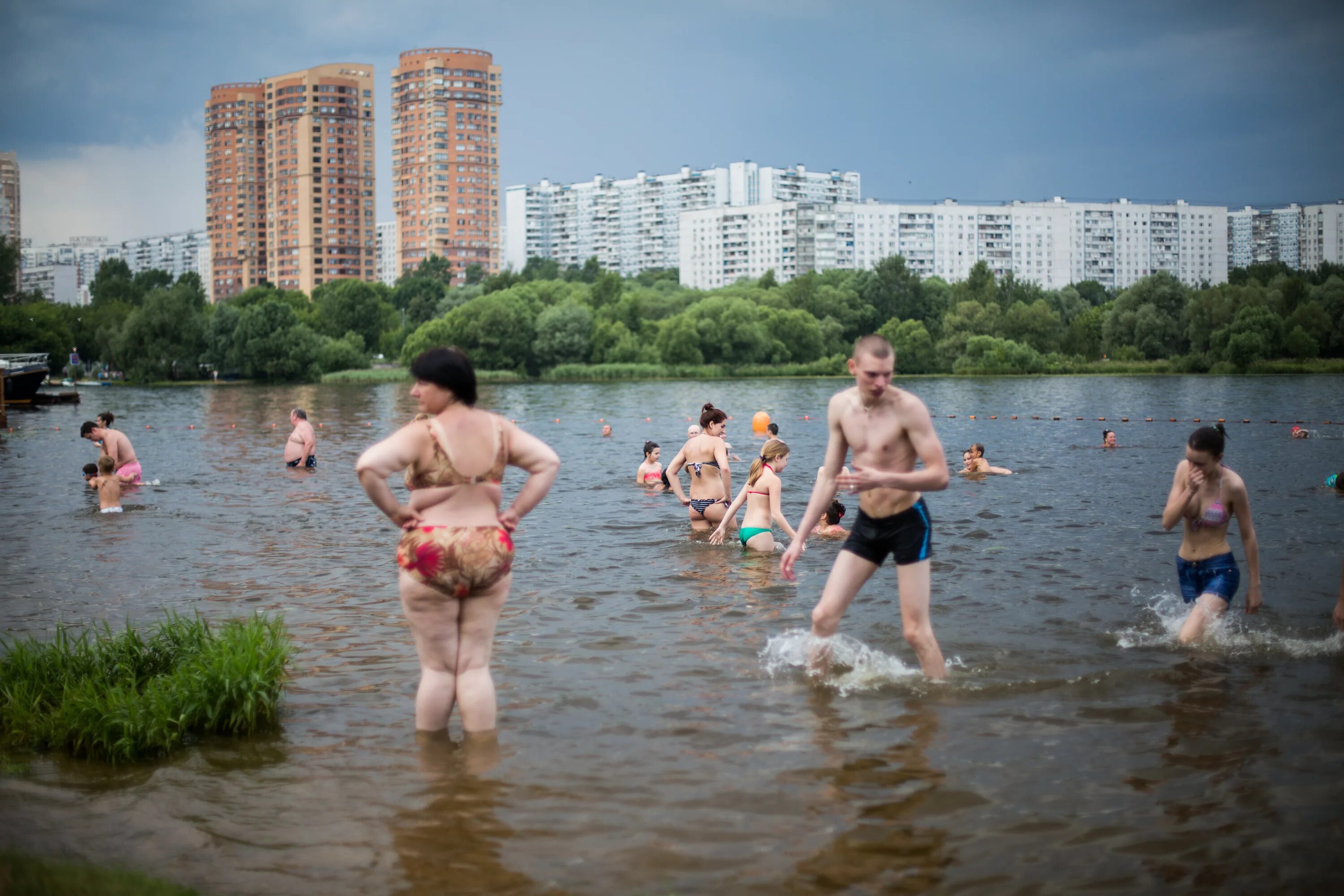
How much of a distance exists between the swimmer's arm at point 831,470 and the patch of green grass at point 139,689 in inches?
140

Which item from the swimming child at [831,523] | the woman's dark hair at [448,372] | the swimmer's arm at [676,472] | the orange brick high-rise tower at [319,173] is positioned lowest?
the swimming child at [831,523]

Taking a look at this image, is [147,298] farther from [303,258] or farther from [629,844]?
[629,844]

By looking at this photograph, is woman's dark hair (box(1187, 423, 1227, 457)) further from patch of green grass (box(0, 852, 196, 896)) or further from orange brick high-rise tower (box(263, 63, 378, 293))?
orange brick high-rise tower (box(263, 63, 378, 293))

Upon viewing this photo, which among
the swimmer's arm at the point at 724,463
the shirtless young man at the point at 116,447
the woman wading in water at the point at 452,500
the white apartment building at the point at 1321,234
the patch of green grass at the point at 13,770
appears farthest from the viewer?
the white apartment building at the point at 1321,234

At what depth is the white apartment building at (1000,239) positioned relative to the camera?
182 m

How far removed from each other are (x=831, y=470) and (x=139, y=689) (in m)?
4.68

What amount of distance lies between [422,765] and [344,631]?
3652 mm

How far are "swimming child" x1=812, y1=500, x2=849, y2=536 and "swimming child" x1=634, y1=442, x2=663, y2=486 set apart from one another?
20.9 ft

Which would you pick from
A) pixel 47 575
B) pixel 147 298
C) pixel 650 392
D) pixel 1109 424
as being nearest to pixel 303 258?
pixel 147 298

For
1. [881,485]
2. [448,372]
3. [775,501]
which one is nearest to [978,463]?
[775,501]

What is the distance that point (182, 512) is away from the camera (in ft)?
60.6

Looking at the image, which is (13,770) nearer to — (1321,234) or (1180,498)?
(1180,498)

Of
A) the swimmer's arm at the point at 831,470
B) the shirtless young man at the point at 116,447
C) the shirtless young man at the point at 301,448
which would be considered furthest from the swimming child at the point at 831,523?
the shirtless young man at the point at 301,448

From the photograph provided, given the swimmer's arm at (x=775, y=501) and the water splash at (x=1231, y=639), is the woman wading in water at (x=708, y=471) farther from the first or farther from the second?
the water splash at (x=1231, y=639)
